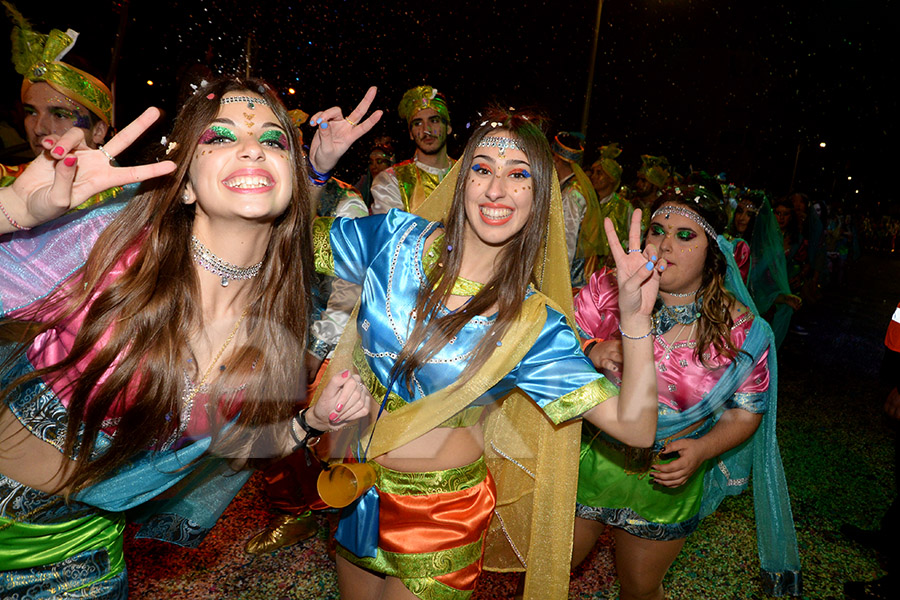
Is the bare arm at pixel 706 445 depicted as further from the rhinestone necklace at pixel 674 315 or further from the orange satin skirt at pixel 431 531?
the orange satin skirt at pixel 431 531

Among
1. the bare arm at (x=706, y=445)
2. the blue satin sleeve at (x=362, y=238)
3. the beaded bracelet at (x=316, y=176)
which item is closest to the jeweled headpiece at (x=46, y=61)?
the beaded bracelet at (x=316, y=176)

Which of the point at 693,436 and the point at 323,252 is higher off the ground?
the point at 323,252

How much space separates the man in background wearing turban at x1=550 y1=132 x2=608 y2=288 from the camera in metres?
6.02

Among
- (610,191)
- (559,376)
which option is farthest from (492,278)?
(610,191)

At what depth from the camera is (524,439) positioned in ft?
6.77

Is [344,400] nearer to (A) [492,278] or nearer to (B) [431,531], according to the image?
(B) [431,531]

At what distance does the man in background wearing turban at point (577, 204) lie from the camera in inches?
237

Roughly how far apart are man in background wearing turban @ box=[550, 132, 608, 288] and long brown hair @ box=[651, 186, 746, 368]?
3.18 metres

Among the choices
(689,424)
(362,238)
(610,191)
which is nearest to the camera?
(362,238)

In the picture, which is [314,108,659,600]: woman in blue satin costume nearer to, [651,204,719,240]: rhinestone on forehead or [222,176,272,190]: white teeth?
[222,176,272,190]: white teeth

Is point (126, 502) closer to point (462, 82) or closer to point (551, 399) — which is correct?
point (551, 399)

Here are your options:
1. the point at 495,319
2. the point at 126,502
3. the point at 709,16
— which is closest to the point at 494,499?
the point at 495,319

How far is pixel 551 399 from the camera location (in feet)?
5.91

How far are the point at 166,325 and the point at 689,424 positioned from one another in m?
1.96
